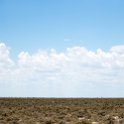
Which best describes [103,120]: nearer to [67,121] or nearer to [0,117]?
[67,121]

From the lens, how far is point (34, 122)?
3025 cm

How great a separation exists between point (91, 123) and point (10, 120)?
24.0 ft

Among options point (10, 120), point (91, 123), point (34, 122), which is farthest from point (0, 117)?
point (91, 123)

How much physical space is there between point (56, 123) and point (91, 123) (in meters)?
2.77

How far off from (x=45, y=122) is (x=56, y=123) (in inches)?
39.2

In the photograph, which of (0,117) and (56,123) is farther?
(0,117)

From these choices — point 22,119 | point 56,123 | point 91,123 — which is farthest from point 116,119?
point 22,119

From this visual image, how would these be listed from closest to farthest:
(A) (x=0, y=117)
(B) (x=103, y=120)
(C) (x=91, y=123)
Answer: (C) (x=91, y=123) < (B) (x=103, y=120) < (A) (x=0, y=117)

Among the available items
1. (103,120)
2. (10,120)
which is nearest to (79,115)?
(103,120)

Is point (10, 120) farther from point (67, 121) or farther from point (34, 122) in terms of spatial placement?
point (67, 121)

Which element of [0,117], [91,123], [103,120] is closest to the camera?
[91,123]

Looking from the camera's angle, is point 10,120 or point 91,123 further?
point 10,120

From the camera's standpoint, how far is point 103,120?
→ 3114cm

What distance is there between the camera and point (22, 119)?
32.4 meters
